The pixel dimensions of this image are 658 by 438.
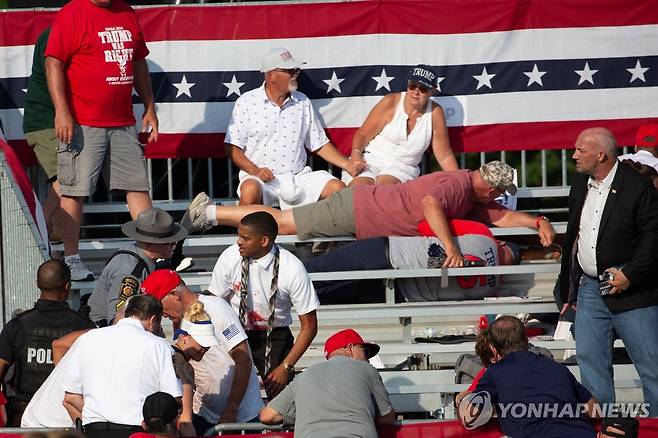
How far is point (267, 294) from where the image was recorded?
7.78m

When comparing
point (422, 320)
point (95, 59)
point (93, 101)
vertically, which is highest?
point (95, 59)

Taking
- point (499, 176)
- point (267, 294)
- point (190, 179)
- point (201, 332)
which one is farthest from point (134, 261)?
point (190, 179)

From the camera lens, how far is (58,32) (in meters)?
9.04

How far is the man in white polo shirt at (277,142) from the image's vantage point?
973 centimetres

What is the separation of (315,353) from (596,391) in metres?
2.10

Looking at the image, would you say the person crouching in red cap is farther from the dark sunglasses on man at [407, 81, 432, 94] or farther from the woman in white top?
the dark sunglasses on man at [407, 81, 432, 94]

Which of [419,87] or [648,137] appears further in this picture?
[419,87]

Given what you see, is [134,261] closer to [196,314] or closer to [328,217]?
[196,314]

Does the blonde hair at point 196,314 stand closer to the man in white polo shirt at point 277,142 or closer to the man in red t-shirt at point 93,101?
the man in red t-shirt at point 93,101

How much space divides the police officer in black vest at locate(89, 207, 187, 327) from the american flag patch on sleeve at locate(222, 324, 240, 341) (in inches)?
23.8

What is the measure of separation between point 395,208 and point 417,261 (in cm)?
45

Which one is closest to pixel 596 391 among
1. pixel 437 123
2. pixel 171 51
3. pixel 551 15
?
pixel 437 123

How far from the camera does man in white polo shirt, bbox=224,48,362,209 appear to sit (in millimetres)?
9734

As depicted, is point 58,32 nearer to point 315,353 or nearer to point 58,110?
point 58,110
